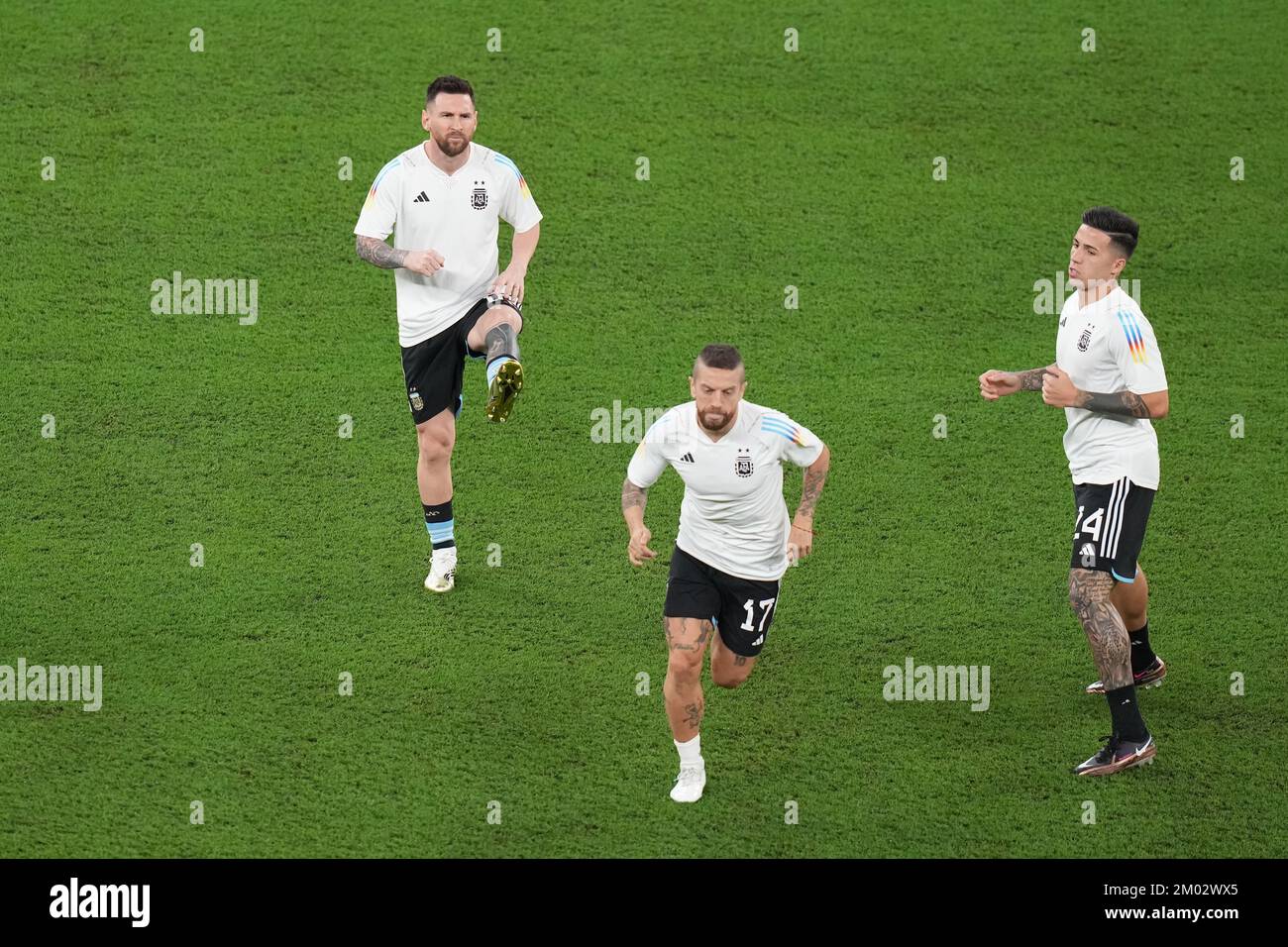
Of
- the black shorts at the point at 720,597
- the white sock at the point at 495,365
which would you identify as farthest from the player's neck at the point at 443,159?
the black shorts at the point at 720,597

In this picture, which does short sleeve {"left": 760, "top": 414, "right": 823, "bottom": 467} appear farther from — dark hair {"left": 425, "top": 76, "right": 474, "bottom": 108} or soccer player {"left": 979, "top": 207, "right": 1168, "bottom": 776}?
dark hair {"left": 425, "top": 76, "right": 474, "bottom": 108}

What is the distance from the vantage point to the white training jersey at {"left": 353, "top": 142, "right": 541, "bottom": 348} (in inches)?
306

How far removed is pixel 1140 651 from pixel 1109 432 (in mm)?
1283

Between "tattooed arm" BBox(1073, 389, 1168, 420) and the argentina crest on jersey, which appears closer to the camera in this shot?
"tattooed arm" BBox(1073, 389, 1168, 420)

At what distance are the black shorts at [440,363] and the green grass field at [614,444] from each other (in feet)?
3.17

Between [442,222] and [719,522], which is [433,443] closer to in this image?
[442,222]

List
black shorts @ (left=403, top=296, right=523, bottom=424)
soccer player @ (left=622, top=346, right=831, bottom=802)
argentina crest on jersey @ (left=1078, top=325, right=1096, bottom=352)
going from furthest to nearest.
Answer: black shorts @ (left=403, top=296, right=523, bottom=424) < argentina crest on jersey @ (left=1078, top=325, right=1096, bottom=352) < soccer player @ (left=622, top=346, right=831, bottom=802)

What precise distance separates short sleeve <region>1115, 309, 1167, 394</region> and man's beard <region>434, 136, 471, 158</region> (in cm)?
321

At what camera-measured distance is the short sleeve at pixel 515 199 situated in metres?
7.98

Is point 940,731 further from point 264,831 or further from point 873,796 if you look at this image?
point 264,831

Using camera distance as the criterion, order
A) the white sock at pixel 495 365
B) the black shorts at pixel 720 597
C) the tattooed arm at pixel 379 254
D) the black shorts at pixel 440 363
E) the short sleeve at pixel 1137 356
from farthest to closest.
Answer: the black shorts at pixel 440 363 < the tattooed arm at pixel 379 254 < the white sock at pixel 495 365 < the short sleeve at pixel 1137 356 < the black shorts at pixel 720 597

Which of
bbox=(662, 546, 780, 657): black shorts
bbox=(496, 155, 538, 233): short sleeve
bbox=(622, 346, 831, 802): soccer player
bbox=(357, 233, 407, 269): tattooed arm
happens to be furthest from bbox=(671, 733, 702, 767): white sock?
bbox=(496, 155, 538, 233): short sleeve

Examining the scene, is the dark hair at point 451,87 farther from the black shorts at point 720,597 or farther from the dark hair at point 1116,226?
the dark hair at point 1116,226

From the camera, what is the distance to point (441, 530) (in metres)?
8.23
